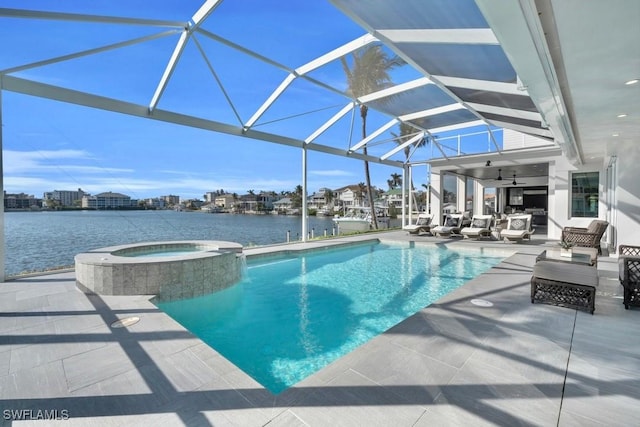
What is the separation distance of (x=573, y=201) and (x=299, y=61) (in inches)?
451

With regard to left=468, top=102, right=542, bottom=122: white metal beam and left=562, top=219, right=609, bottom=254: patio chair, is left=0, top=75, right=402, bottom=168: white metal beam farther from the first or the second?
left=562, top=219, right=609, bottom=254: patio chair

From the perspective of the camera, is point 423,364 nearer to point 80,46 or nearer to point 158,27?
point 158,27

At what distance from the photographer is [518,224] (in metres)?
11.1

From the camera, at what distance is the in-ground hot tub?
436 centimetres

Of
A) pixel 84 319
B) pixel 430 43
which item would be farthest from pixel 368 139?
pixel 84 319

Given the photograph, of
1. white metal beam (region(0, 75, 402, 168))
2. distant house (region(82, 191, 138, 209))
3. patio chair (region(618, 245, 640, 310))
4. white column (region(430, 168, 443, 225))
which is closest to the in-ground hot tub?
white metal beam (region(0, 75, 402, 168))

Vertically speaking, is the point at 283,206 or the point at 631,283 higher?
the point at 283,206

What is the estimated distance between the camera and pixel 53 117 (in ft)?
20.9

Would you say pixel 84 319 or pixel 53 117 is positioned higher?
pixel 53 117

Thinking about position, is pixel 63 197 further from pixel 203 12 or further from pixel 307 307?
pixel 307 307

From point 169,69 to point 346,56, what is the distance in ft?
11.6

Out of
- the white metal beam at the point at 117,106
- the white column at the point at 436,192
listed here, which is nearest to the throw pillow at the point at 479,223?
the white column at the point at 436,192

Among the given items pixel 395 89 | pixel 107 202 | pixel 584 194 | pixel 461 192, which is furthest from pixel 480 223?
pixel 107 202

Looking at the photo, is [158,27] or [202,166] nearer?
[158,27]
